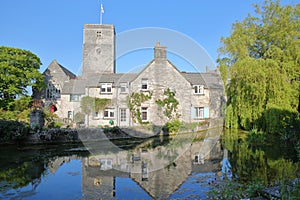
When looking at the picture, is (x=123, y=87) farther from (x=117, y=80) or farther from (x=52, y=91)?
(x=52, y=91)

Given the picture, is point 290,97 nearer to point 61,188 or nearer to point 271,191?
point 271,191

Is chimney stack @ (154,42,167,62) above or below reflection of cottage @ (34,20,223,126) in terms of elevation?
above

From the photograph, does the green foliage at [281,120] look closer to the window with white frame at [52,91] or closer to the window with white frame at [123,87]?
the window with white frame at [123,87]

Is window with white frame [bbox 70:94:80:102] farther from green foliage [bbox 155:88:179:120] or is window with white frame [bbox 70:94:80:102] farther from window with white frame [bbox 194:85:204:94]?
window with white frame [bbox 194:85:204:94]

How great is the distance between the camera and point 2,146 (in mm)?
11320

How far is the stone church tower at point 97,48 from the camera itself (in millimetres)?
35156

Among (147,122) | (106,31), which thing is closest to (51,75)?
(106,31)

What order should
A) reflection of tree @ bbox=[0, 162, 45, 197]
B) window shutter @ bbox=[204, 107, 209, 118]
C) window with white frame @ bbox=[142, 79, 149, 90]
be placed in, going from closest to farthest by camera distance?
reflection of tree @ bbox=[0, 162, 45, 197] < window with white frame @ bbox=[142, 79, 149, 90] < window shutter @ bbox=[204, 107, 209, 118]

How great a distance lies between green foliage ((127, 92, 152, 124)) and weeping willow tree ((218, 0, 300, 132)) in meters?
7.53

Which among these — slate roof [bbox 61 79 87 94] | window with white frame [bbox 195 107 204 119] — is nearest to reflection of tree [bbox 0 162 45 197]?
window with white frame [bbox 195 107 204 119]

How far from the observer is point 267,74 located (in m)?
13.2

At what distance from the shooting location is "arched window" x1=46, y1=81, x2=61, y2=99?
28766mm

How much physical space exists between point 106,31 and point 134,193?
34.2m

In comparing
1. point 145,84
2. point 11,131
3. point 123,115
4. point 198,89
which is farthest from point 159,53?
point 11,131
